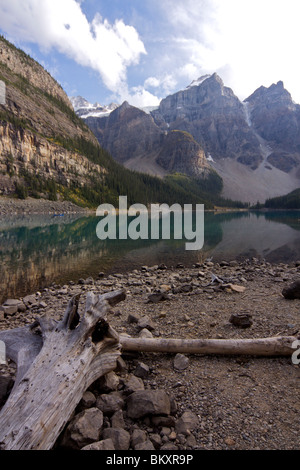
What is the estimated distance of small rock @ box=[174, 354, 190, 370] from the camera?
5384 millimetres

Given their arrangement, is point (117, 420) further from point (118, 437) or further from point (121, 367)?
point (121, 367)

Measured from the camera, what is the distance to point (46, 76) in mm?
177250

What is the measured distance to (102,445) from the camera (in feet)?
11.0

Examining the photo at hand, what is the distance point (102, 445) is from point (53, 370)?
126cm

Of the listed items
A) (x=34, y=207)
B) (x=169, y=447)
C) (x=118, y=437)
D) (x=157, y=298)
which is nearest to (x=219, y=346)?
(x=169, y=447)

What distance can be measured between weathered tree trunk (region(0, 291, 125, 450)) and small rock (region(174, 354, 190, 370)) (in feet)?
4.93

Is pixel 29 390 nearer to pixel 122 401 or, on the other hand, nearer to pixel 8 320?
pixel 122 401

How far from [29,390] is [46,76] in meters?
225

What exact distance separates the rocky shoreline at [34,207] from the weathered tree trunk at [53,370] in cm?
8394

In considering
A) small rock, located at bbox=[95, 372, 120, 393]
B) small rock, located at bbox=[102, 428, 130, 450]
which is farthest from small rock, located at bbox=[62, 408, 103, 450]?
small rock, located at bbox=[95, 372, 120, 393]

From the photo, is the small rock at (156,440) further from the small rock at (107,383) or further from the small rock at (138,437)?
the small rock at (107,383)

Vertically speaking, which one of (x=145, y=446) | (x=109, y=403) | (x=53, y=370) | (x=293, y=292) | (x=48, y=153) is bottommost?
(x=145, y=446)

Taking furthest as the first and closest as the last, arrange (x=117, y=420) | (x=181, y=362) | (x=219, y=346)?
(x=219, y=346) < (x=181, y=362) < (x=117, y=420)

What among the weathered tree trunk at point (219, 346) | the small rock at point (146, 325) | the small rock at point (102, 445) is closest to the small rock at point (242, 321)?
the weathered tree trunk at point (219, 346)
